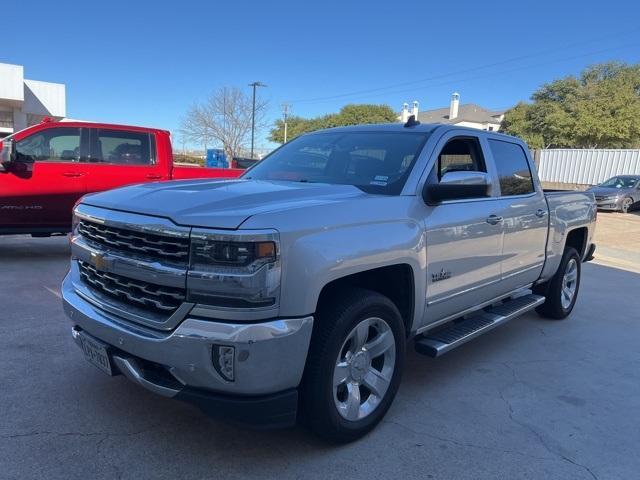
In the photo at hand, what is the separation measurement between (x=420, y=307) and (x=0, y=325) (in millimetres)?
3786

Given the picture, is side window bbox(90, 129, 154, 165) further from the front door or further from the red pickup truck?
the front door

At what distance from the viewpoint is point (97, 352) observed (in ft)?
9.15

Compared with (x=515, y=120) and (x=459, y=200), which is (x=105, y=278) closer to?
(x=459, y=200)

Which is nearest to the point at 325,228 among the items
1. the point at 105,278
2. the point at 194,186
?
the point at 194,186

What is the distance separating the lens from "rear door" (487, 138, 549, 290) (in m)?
4.26

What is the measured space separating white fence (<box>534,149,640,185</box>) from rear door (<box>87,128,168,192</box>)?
24555mm

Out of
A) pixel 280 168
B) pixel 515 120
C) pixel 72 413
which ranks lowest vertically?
pixel 72 413

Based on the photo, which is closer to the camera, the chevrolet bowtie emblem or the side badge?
the chevrolet bowtie emblem

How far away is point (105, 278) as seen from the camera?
9.37ft

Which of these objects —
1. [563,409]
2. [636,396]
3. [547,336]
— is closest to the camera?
[563,409]

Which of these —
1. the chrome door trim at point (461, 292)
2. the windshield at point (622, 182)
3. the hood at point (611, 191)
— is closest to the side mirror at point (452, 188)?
the chrome door trim at point (461, 292)

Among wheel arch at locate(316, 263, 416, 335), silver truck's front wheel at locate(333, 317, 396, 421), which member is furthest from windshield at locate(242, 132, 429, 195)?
silver truck's front wheel at locate(333, 317, 396, 421)

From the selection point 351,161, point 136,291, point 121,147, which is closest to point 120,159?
point 121,147

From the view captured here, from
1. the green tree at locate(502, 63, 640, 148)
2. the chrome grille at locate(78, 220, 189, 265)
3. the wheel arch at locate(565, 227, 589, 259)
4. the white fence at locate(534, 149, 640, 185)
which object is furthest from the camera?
the green tree at locate(502, 63, 640, 148)
